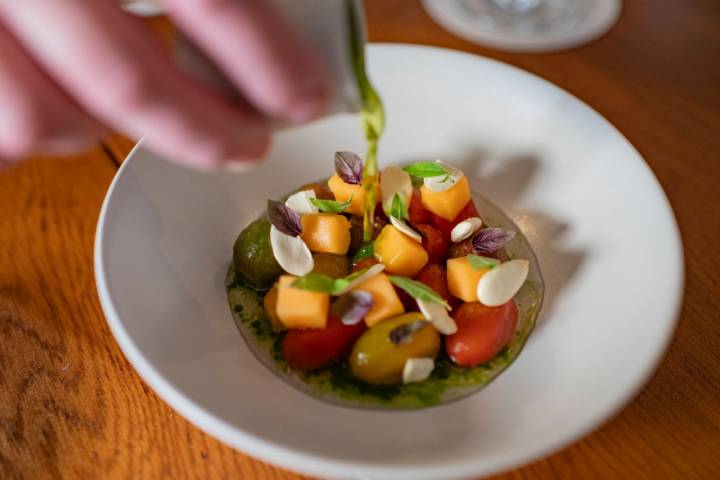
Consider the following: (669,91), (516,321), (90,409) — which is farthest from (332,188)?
(669,91)

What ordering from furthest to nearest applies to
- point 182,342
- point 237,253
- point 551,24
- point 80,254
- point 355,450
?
1. point 551,24
2. point 80,254
3. point 237,253
4. point 182,342
5. point 355,450

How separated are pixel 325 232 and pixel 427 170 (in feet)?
0.55

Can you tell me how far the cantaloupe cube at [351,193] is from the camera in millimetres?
938

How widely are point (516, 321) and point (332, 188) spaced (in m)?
0.31

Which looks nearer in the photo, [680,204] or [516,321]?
[516,321]

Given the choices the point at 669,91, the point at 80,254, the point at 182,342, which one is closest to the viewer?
the point at 182,342

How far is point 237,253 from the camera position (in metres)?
0.92

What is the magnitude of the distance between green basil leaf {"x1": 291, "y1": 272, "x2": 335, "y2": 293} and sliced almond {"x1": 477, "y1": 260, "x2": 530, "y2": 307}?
0.18 metres

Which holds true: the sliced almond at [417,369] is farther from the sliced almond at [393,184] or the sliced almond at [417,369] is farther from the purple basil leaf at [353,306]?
the sliced almond at [393,184]

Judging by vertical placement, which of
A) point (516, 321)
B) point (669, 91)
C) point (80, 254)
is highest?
point (80, 254)

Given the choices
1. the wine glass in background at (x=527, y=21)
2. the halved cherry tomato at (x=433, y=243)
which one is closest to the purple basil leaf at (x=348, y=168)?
the halved cherry tomato at (x=433, y=243)

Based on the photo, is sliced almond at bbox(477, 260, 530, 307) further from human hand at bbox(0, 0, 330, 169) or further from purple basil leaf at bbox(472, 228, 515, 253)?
human hand at bbox(0, 0, 330, 169)

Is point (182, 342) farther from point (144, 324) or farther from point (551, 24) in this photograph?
point (551, 24)

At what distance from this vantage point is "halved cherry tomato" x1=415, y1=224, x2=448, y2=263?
0.92m
